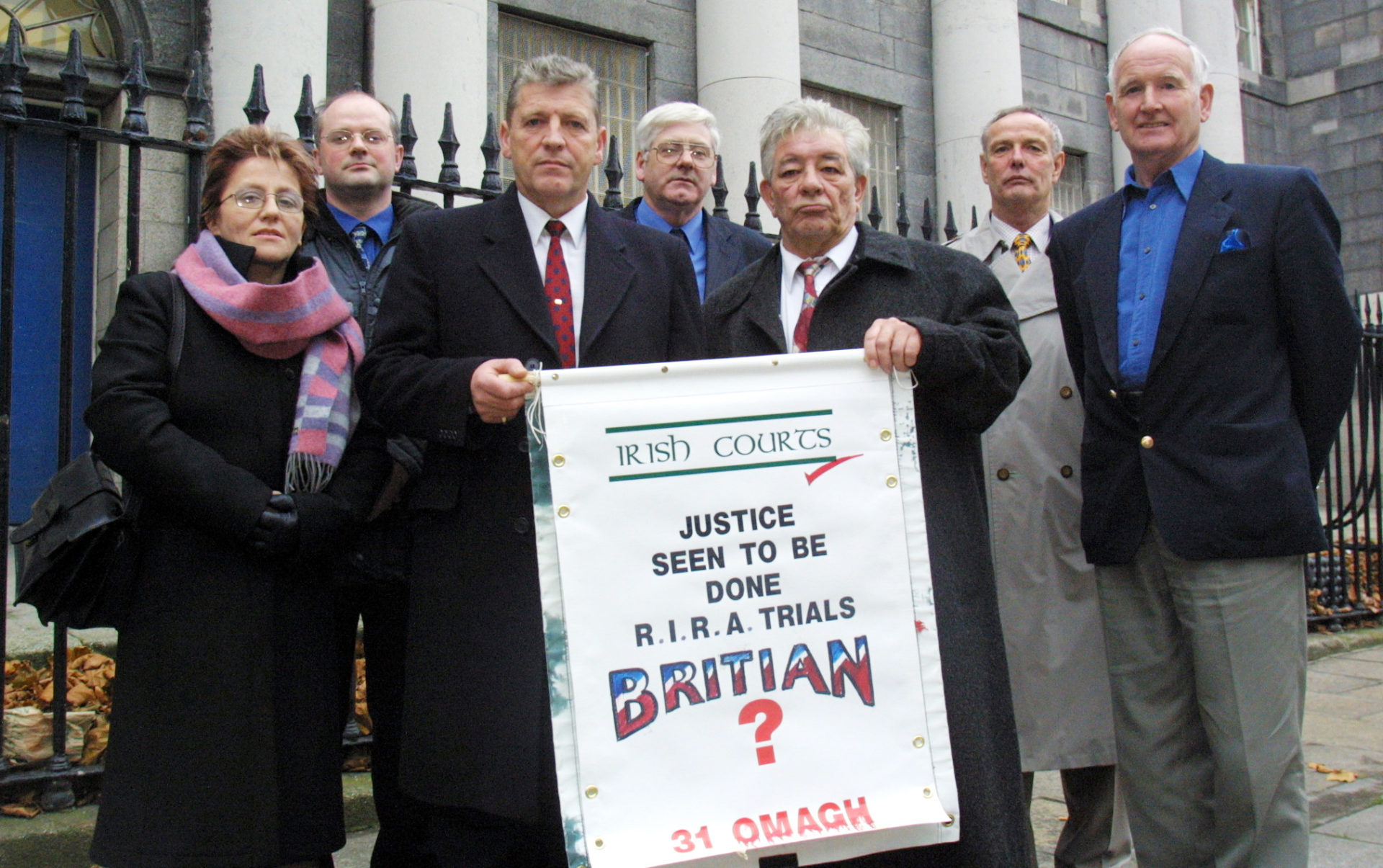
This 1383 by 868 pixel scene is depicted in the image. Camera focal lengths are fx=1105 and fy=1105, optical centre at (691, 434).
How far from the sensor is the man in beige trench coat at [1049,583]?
3.46m

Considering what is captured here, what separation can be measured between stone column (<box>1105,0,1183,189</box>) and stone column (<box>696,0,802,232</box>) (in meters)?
5.05

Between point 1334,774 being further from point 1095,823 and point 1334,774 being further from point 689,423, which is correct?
point 689,423

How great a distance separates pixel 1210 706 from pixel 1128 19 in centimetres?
1210

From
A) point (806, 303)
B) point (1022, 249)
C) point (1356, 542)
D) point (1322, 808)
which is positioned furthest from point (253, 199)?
point (1356, 542)

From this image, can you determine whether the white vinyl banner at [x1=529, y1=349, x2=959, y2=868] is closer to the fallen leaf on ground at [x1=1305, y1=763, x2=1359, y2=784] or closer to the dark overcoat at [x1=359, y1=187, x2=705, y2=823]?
the dark overcoat at [x1=359, y1=187, x2=705, y2=823]

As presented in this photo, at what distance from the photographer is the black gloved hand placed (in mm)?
2615

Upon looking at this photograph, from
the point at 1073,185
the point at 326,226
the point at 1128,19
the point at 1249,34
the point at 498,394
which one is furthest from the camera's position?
the point at 1249,34

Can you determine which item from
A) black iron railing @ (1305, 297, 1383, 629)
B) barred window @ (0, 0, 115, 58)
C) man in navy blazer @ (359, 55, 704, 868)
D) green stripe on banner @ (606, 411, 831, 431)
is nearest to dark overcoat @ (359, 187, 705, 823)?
man in navy blazer @ (359, 55, 704, 868)

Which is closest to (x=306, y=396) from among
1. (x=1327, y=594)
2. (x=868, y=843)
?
(x=868, y=843)

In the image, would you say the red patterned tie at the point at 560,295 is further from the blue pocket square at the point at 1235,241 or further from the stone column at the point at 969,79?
the stone column at the point at 969,79

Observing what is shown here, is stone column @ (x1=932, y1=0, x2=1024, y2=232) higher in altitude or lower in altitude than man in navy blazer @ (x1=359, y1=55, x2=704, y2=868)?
higher

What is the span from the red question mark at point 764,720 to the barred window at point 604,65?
723 centimetres

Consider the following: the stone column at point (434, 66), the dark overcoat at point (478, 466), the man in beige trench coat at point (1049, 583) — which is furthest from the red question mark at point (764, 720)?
the stone column at point (434, 66)

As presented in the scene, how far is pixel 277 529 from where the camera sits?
263cm
